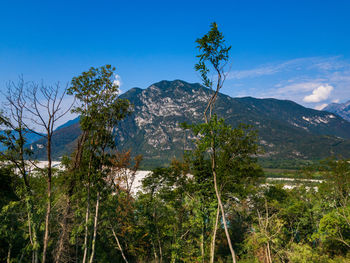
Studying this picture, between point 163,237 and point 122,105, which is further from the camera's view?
point 163,237

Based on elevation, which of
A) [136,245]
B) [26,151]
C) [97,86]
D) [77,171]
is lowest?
[136,245]

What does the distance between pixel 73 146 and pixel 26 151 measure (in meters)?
2.69

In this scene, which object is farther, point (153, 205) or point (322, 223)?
point (153, 205)

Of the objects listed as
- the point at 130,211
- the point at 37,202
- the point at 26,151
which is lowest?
the point at 130,211

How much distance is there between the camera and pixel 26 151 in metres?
13.2

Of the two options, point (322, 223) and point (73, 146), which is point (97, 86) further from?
point (322, 223)

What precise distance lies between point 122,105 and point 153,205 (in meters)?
11.4

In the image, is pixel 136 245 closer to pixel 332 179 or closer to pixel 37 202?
pixel 37 202

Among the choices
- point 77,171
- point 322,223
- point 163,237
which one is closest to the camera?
point 77,171

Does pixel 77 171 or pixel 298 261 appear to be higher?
pixel 77 171

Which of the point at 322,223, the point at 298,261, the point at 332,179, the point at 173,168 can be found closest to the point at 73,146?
the point at 173,168

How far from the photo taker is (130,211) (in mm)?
21609

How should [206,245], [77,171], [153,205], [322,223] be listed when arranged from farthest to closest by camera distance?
[153,205]
[206,245]
[322,223]
[77,171]

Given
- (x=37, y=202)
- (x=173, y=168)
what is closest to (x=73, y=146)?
(x=37, y=202)
